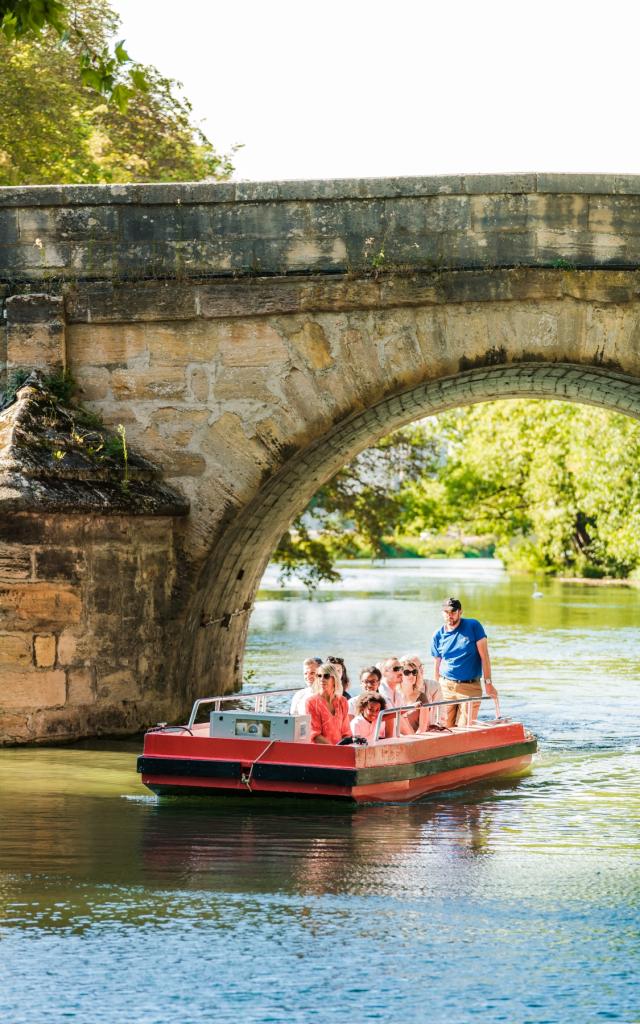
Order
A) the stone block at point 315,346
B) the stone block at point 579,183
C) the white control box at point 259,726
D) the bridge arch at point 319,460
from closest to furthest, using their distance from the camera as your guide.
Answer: the white control box at point 259,726
the stone block at point 579,183
the stone block at point 315,346
the bridge arch at point 319,460

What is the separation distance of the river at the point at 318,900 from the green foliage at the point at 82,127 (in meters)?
10.5

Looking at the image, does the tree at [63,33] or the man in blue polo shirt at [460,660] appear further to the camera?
the man in blue polo shirt at [460,660]

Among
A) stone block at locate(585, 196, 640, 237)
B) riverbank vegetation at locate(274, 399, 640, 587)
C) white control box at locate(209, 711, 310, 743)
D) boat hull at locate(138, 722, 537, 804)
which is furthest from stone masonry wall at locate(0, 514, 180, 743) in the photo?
riverbank vegetation at locate(274, 399, 640, 587)

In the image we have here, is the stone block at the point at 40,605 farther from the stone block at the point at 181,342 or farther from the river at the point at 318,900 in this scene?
the stone block at the point at 181,342

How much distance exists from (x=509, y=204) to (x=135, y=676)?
13.3ft

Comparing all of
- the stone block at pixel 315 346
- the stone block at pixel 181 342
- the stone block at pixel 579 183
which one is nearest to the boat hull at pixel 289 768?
the stone block at pixel 315 346

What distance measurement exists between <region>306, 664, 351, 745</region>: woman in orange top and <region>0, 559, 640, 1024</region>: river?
1.79 ft

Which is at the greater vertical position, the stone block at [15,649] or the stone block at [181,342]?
the stone block at [181,342]

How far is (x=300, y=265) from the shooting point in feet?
35.9

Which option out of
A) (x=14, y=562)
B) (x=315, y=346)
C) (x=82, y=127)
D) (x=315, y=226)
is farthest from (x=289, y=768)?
(x=82, y=127)

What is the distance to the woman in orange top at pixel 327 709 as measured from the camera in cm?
956

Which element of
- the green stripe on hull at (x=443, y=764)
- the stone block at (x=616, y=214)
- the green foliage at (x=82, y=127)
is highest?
the green foliage at (x=82, y=127)

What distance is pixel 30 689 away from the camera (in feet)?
34.6

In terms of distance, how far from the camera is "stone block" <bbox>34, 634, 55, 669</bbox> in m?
10.6
